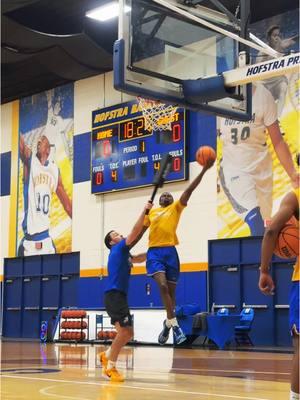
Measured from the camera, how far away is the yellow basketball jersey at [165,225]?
33.9 feet

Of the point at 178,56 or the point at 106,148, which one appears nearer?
the point at 178,56

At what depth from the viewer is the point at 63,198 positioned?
2538 cm

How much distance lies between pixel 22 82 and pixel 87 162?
4.51 m

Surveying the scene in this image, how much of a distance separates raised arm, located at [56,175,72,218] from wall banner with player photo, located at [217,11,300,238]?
22.1 ft

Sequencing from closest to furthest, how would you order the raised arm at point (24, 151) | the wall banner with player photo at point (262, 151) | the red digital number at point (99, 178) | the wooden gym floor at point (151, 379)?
the wooden gym floor at point (151, 379), the wall banner with player photo at point (262, 151), the red digital number at point (99, 178), the raised arm at point (24, 151)

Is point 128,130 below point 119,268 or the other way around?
the other way around

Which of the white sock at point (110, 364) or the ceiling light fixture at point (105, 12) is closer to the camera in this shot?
the white sock at point (110, 364)

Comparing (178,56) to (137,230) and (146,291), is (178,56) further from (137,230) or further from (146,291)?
(146,291)

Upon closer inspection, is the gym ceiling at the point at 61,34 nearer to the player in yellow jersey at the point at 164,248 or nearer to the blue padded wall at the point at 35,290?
the blue padded wall at the point at 35,290

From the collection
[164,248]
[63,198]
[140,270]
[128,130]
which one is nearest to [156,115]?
[128,130]

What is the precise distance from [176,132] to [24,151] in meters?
8.40

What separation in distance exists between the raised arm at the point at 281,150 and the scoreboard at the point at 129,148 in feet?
10.2

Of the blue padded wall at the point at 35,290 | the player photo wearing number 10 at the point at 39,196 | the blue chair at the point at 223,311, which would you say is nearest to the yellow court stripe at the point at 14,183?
the player photo wearing number 10 at the point at 39,196

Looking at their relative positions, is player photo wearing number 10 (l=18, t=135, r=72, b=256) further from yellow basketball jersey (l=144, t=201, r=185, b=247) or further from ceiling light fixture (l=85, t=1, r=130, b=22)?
yellow basketball jersey (l=144, t=201, r=185, b=247)
